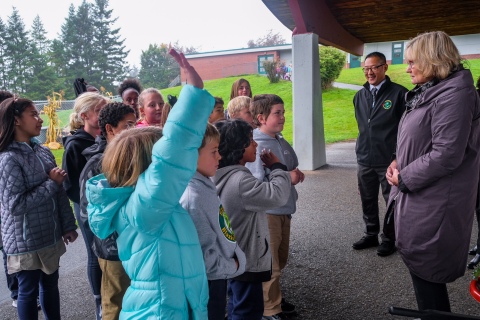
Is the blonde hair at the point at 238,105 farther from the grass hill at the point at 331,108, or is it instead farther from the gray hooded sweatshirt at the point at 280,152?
the grass hill at the point at 331,108

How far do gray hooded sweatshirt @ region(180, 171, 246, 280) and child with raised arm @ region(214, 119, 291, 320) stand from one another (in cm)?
33

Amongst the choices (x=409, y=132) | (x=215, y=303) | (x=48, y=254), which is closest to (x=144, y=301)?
(x=215, y=303)

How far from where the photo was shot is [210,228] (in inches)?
80.7

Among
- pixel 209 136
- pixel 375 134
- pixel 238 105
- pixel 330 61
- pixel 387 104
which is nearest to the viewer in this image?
pixel 209 136

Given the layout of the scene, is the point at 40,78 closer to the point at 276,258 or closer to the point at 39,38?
the point at 39,38

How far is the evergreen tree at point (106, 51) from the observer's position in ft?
150

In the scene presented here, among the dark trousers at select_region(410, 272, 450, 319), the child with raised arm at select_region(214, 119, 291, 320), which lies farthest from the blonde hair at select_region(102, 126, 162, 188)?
the dark trousers at select_region(410, 272, 450, 319)

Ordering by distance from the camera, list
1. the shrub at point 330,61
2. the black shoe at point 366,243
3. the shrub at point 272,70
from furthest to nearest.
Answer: the shrub at point 272,70 < the shrub at point 330,61 < the black shoe at point 366,243

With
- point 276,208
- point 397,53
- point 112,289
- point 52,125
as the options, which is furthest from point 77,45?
point 112,289

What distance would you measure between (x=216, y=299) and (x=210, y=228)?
47cm

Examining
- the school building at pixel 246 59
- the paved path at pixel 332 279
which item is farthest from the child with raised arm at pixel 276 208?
the school building at pixel 246 59

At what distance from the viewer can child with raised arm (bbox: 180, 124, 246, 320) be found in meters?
2.04

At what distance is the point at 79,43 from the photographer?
151 ft

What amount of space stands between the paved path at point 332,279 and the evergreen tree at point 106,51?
137 ft
